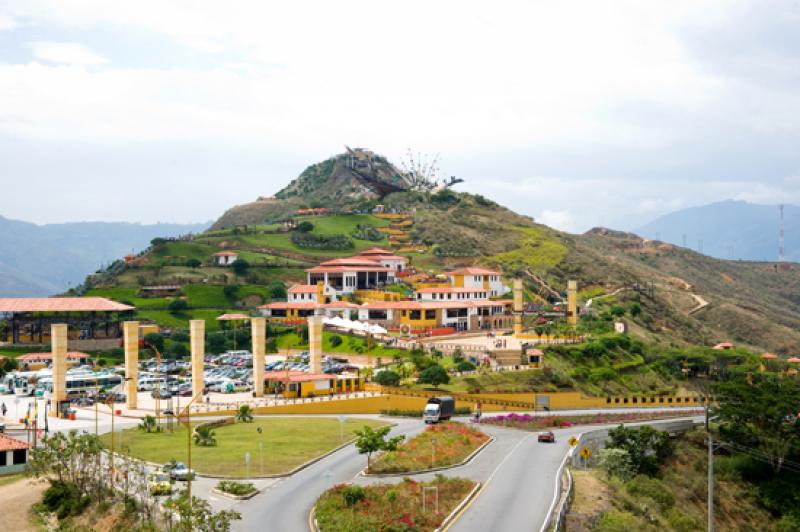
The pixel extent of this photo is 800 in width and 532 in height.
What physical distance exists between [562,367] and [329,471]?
38605 mm

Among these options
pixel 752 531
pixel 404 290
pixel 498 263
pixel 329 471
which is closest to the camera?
pixel 329 471

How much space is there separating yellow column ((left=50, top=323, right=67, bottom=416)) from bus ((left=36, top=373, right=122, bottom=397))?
5.80m

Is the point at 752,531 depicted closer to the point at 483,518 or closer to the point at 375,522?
the point at 483,518

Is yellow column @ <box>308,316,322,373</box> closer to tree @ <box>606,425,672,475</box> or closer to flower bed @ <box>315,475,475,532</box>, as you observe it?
tree @ <box>606,425,672,475</box>

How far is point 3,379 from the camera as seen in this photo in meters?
75.6

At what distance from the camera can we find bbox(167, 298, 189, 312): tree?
10088cm

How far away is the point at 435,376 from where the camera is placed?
6644 cm

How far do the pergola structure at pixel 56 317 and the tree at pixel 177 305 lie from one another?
7.84 meters

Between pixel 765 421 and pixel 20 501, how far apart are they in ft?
149

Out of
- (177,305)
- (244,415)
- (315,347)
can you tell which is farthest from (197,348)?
(177,305)

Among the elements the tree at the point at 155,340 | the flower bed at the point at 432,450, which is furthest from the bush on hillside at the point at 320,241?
the flower bed at the point at 432,450

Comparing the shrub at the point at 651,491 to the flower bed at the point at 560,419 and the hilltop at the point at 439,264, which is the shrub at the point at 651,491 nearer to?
the flower bed at the point at 560,419

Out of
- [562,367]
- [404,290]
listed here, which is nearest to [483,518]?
[562,367]

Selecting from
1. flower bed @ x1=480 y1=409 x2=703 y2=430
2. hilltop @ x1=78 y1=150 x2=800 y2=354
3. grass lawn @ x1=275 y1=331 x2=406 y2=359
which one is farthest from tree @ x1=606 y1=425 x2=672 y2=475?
hilltop @ x1=78 y1=150 x2=800 y2=354
